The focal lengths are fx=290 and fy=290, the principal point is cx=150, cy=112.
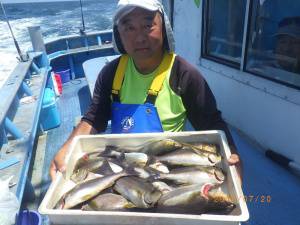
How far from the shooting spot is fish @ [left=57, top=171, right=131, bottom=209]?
1348 mm

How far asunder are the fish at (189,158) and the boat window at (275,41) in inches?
58.9

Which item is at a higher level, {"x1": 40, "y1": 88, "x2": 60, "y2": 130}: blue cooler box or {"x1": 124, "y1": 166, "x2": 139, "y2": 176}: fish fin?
{"x1": 124, "y1": 166, "x2": 139, "y2": 176}: fish fin

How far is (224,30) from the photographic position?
3.61 m

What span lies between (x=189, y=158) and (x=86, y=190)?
1.87 ft

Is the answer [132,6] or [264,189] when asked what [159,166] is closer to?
[132,6]

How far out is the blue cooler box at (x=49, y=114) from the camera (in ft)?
17.3

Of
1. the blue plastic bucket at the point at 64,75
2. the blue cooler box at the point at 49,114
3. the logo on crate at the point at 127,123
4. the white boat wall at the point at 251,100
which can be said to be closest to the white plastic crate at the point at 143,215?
the logo on crate at the point at 127,123

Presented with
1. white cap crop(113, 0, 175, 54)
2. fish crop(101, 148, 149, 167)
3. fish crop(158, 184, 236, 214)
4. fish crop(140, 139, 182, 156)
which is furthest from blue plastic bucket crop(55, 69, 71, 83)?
fish crop(158, 184, 236, 214)

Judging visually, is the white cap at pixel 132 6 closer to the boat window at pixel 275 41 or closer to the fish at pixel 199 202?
the fish at pixel 199 202

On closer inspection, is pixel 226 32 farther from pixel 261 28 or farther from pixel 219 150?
pixel 219 150

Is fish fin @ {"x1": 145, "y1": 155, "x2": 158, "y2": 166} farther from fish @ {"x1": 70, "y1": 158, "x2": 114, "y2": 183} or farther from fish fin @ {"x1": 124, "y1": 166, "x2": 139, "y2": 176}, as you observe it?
fish @ {"x1": 70, "y1": 158, "x2": 114, "y2": 183}

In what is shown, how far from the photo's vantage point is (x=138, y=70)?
218cm

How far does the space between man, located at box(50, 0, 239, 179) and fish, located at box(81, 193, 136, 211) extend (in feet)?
1.75

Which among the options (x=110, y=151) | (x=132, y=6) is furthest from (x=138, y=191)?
(x=132, y=6)
